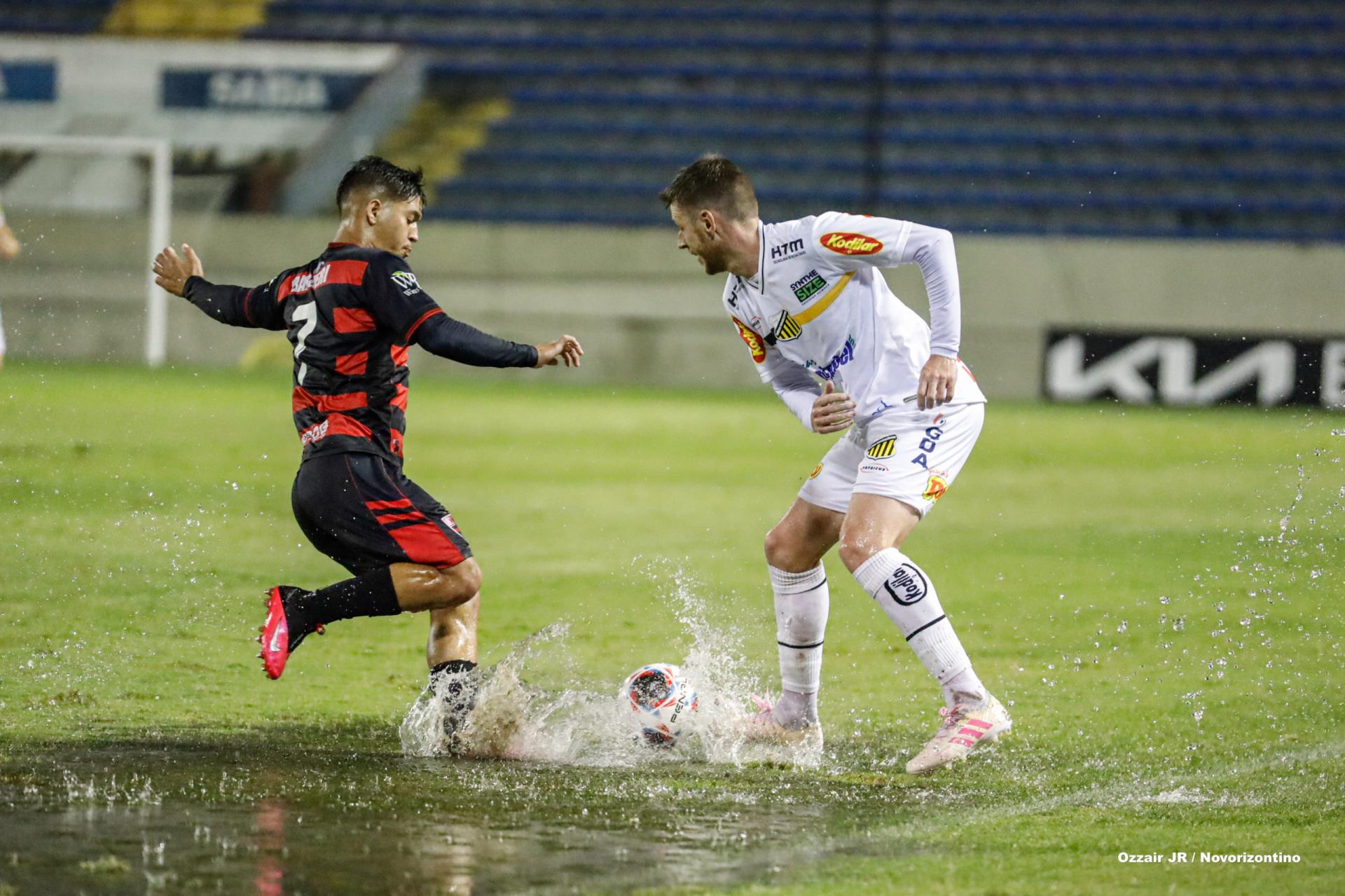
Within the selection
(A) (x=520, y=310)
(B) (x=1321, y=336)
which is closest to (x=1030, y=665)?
(B) (x=1321, y=336)

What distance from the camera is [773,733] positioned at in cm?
518

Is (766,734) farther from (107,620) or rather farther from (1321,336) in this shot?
(1321,336)

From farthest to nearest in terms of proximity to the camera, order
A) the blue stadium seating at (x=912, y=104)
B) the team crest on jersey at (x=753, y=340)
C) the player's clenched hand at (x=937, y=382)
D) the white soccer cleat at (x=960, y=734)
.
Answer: the blue stadium seating at (x=912, y=104), the team crest on jersey at (x=753, y=340), the player's clenched hand at (x=937, y=382), the white soccer cleat at (x=960, y=734)

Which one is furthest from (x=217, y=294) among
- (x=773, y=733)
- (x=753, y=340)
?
(x=773, y=733)

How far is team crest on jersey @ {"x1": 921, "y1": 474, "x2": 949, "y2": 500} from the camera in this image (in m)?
5.11

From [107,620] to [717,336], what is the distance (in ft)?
49.2

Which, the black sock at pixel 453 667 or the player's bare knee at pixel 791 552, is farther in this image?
the player's bare knee at pixel 791 552

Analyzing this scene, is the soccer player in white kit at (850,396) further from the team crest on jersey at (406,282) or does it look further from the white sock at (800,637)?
the team crest on jersey at (406,282)

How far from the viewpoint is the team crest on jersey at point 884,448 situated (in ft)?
16.8

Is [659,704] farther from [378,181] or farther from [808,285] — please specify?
[378,181]

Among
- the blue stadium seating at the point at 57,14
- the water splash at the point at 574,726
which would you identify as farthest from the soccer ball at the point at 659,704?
the blue stadium seating at the point at 57,14

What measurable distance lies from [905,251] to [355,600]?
1928mm

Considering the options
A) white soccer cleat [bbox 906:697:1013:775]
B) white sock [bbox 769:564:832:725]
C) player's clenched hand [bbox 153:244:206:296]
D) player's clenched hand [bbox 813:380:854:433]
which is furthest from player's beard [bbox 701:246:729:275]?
player's clenched hand [bbox 153:244:206:296]

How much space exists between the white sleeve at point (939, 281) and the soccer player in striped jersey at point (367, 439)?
106cm
